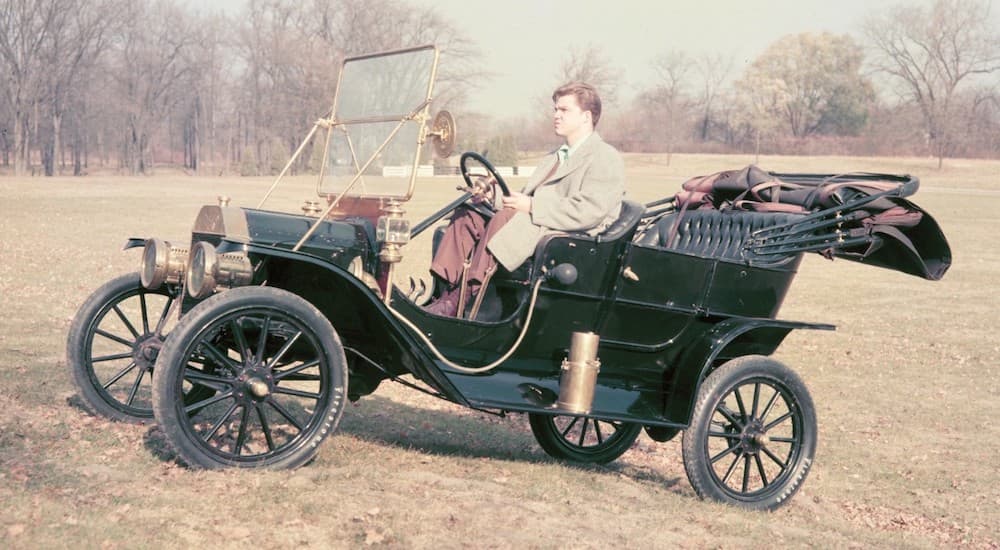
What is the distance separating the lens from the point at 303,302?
4930 millimetres

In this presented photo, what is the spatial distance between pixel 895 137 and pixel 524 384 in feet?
265

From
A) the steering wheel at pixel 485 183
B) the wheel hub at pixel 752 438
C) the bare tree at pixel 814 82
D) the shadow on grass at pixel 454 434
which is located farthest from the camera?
the bare tree at pixel 814 82

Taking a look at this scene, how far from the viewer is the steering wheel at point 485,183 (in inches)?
223

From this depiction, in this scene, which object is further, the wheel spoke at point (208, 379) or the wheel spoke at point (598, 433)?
the wheel spoke at point (598, 433)

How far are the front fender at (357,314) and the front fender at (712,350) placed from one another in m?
1.34

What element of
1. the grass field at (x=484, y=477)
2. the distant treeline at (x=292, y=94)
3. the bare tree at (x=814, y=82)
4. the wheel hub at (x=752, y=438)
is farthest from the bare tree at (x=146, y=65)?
the wheel hub at (x=752, y=438)

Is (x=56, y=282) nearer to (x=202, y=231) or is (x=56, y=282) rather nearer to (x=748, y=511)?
(x=202, y=231)

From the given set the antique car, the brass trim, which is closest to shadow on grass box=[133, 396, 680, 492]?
the antique car

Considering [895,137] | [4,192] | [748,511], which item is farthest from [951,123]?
[748,511]

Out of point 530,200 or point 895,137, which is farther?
point 895,137

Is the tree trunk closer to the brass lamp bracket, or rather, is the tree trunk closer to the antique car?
the antique car

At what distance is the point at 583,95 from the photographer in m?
5.99

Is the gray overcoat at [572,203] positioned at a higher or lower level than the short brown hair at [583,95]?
lower

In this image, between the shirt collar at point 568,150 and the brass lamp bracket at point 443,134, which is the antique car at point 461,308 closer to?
the brass lamp bracket at point 443,134
